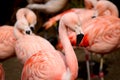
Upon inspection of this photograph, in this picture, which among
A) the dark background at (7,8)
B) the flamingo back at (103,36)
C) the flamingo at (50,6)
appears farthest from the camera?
the dark background at (7,8)

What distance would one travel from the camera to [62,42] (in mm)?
3338

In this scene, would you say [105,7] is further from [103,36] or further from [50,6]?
[50,6]

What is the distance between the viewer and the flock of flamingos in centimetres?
319

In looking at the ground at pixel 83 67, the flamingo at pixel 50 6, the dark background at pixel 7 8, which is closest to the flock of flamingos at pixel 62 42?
the ground at pixel 83 67

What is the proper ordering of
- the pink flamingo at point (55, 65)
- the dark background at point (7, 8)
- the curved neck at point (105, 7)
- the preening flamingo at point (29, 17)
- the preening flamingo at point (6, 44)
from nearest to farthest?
the pink flamingo at point (55, 65)
the preening flamingo at point (6, 44)
the preening flamingo at point (29, 17)
the curved neck at point (105, 7)
the dark background at point (7, 8)

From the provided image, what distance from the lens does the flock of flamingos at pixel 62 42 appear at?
3191 millimetres

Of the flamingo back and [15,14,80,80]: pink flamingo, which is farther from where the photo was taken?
the flamingo back

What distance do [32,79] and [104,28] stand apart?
4.77ft

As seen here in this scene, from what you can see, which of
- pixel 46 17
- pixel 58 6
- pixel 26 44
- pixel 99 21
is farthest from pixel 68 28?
pixel 46 17

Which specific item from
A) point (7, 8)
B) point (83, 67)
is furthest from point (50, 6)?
point (83, 67)

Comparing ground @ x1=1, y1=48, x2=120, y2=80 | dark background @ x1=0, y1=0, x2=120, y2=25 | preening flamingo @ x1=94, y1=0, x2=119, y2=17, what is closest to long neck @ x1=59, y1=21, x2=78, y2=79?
ground @ x1=1, y1=48, x2=120, y2=80

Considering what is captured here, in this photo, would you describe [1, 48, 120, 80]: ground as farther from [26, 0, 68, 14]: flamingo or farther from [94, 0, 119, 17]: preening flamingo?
[26, 0, 68, 14]: flamingo

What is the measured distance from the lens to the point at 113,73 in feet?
16.2

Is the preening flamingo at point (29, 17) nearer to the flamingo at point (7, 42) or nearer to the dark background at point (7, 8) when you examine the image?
the flamingo at point (7, 42)
